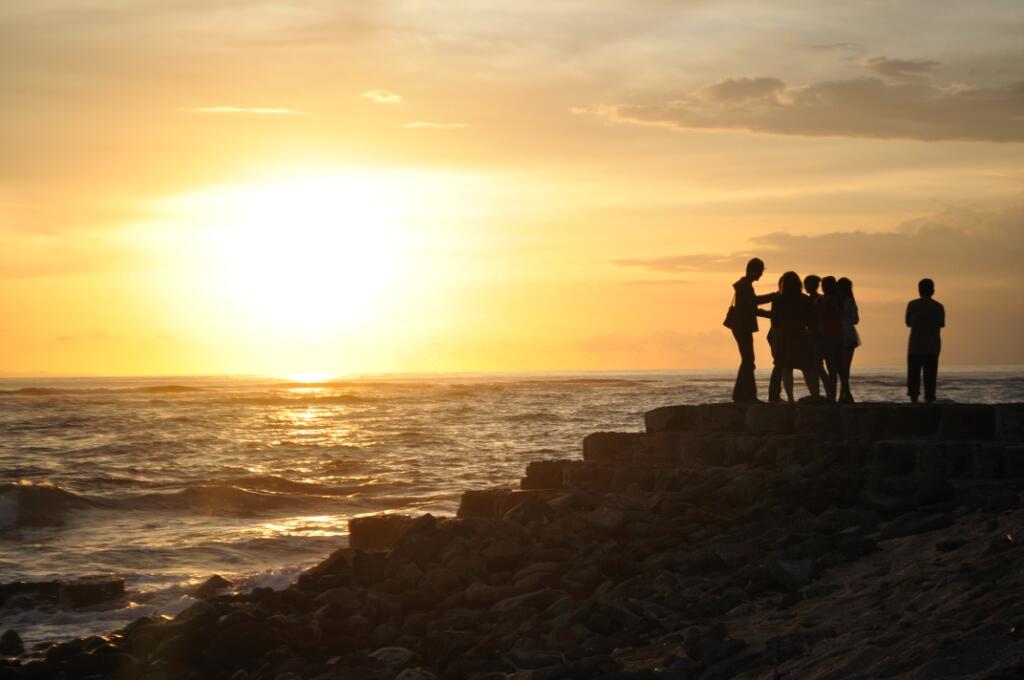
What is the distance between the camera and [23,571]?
55.9ft

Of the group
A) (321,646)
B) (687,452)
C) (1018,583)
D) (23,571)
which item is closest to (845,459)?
(687,452)

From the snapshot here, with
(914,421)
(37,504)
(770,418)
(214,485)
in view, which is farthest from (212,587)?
(214,485)

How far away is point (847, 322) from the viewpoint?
16344 mm

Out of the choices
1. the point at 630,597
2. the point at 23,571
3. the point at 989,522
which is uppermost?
the point at 989,522

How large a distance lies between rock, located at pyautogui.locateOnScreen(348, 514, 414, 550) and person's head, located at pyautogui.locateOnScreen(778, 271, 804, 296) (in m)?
6.09

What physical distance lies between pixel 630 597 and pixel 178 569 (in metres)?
9.38

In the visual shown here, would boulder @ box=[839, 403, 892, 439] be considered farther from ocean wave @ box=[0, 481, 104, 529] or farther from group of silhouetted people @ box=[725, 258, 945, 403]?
ocean wave @ box=[0, 481, 104, 529]

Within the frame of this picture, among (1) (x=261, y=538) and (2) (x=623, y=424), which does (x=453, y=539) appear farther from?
(2) (x=623, y=424)

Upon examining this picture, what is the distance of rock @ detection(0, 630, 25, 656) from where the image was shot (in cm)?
1170

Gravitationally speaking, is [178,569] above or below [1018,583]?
below

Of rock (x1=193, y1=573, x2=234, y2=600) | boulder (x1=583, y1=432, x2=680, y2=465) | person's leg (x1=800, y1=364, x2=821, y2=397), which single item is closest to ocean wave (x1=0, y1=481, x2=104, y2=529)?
rock (x1=193, y1=573, x2=234, y2=600)

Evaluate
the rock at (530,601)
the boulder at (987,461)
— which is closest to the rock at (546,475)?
the rock at (530,601)

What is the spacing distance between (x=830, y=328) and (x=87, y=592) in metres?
10.7

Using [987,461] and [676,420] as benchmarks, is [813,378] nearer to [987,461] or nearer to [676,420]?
[676,420]
